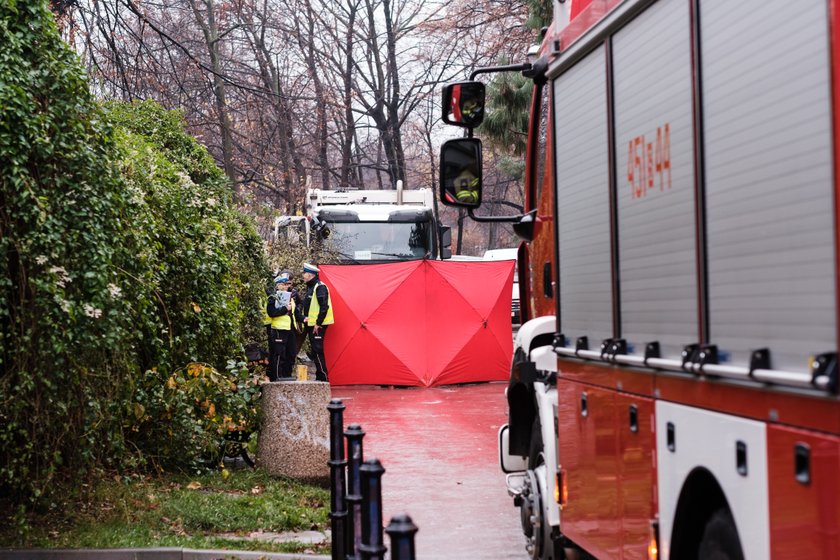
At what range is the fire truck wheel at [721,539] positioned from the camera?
3.98m

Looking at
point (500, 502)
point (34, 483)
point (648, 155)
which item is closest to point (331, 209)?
point (500, 502)

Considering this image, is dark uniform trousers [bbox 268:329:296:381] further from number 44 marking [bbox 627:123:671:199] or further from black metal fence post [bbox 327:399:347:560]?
number 44 marking [bbox 627:123:671:199]

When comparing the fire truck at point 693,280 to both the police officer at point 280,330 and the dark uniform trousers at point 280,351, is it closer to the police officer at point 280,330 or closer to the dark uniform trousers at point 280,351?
the police officer at point 280,330

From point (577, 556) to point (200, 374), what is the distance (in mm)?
5556

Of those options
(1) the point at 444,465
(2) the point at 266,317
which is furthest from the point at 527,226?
(2) the point at 266,317

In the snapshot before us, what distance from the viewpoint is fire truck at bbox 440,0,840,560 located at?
131 inches

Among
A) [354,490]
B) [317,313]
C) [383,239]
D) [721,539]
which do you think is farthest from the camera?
[383,239]

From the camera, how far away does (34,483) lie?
8.34 metres

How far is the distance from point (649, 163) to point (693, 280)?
0.68m

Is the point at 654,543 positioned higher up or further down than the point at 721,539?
further down

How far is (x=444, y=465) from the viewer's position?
13094 mm

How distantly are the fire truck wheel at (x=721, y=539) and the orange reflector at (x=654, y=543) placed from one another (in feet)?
1.05

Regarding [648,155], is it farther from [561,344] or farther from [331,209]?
[331,209]

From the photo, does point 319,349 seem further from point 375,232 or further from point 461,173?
point 461,173
